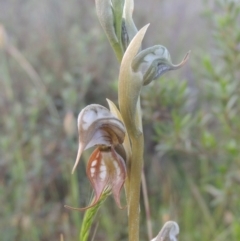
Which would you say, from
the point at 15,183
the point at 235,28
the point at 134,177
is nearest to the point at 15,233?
the point at 15,183

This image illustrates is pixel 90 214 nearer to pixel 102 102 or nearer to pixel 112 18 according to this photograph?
pixel 112 18

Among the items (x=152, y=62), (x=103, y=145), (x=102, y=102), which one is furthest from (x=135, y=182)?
(x=102, y=102)

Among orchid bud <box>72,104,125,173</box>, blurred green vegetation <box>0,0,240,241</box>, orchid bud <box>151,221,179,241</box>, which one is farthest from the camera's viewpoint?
blurred green vegetation <box>0,0,240,241</box>

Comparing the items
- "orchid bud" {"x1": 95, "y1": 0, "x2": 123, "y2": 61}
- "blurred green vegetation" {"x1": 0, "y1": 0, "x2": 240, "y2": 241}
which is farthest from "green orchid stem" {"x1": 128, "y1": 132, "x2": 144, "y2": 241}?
"blurred green vegetation" {"x1": 0, "y1": 0, "x2": 240, "y2": 241}

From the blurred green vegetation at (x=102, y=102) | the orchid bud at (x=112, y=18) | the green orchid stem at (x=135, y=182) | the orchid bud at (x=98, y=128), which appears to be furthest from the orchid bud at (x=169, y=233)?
the blurred green vegetation at (x=102, y=102)

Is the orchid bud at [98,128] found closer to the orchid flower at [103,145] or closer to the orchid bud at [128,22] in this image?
the orchid flower at [103,145]

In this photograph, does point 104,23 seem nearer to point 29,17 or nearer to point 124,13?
point 124,13

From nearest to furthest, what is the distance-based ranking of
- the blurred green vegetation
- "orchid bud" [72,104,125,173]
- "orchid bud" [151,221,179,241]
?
"orchid bud" [72,104,125,173] < "orchid bud" [151,221,179,241] < the blurred green vegetation

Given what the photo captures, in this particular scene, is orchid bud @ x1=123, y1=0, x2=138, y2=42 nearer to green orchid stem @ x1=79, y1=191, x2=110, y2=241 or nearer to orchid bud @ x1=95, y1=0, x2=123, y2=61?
orchid bud @ x1=95, y1=0, x2=123, y2=61
